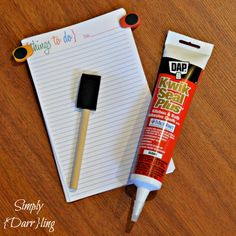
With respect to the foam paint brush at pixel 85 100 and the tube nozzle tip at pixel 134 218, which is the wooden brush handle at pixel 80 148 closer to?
the foam paint brush at pixel 85 100

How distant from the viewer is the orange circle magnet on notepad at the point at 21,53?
0.69m

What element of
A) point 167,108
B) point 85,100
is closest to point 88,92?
point 85,100

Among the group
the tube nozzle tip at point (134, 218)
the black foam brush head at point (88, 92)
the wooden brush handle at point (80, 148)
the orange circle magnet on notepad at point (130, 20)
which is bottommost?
the tube nozzle tip at point (134, 218)

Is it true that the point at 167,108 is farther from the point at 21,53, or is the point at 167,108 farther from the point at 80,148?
the point at 21,53

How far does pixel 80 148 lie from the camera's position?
2.16 ft

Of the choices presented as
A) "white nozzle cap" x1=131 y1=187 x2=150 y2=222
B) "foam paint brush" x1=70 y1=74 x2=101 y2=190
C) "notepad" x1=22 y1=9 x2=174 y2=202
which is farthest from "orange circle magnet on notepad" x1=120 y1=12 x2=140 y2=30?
"white nozzle cap" x1=131 y1=187 x2=150 y2=222

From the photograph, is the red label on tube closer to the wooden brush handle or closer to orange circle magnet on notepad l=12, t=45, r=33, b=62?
the wooden brush handle

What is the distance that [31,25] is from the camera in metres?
0.71

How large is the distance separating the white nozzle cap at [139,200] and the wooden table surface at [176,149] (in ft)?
0.09

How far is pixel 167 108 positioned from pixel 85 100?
0.48 ft

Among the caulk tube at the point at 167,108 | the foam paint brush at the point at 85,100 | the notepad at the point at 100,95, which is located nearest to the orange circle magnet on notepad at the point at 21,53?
the notepad at the point at 100,95

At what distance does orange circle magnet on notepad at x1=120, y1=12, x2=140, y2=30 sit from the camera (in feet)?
2.29

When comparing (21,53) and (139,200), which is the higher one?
(21,53)

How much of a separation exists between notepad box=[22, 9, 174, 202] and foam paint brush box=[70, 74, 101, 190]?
0.04 feet
